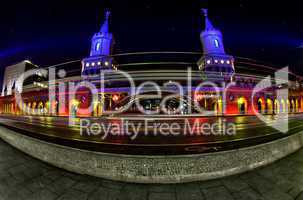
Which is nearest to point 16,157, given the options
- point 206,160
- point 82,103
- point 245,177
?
point 206,160

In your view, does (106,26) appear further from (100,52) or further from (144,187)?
(144,187)

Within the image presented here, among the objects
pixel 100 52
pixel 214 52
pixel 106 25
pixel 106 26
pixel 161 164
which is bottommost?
pixel 161 164

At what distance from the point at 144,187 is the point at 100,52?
54284mm

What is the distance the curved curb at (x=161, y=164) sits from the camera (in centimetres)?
379

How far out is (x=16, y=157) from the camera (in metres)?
5.73

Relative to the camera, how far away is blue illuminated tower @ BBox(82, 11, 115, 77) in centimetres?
4622

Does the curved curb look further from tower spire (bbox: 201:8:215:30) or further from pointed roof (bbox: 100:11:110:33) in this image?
tower spire (bbox: 201:8:215:30)

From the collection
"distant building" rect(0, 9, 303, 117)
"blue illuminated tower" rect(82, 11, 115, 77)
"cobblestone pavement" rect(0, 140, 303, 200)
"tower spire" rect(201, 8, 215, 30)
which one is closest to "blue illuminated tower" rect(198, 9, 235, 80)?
"tower spire" rect(201, 8, 215, 30)

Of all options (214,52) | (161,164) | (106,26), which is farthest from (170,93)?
(106,26)

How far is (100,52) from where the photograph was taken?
50.0m

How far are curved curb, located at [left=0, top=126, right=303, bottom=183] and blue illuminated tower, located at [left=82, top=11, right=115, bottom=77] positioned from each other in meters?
44.3

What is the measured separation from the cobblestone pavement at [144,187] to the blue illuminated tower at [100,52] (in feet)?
146

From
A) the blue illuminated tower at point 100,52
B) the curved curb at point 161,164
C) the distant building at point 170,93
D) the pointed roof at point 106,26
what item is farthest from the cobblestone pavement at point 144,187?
the pointed roof at point 106,26

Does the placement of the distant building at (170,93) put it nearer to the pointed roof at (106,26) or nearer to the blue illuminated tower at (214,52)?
the blue illuminated tower at (214,52)
